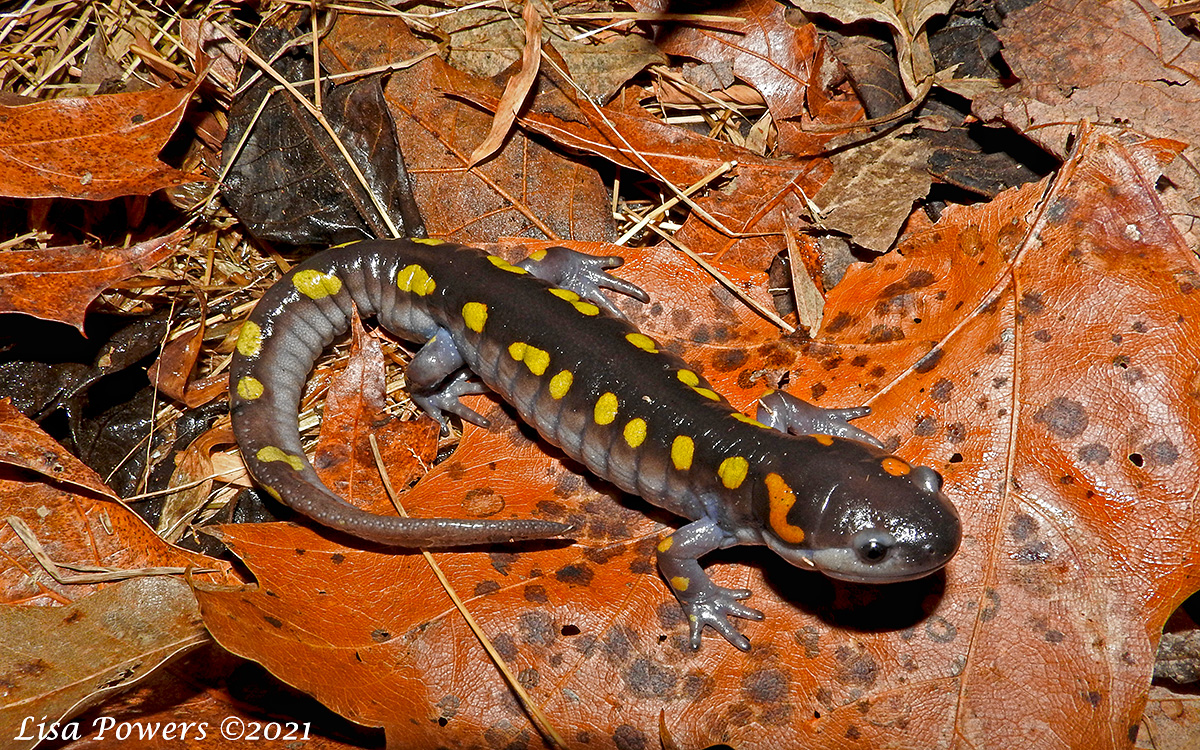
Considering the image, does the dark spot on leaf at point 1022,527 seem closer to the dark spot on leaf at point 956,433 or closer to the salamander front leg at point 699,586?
the dark spot on leaf at point 956,433

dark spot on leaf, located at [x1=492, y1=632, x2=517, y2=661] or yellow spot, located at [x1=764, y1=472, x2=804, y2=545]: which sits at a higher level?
yellow spot, located at [x1=764, y1=472, x2=804, y2=545]

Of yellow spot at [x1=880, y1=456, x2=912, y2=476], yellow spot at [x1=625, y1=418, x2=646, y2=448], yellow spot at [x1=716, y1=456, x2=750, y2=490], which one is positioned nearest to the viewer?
yellow spot at [x1=880, y1=456, x2=912, y2=476]

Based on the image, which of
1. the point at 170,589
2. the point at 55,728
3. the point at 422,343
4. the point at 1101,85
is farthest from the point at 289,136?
the point at 1101,85

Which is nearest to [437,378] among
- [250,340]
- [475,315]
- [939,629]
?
[475,315]

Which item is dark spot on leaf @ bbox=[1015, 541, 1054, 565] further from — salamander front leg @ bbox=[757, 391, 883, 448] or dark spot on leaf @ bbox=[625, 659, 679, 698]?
dark spot on leaf @ bbox=[625, 659, 679, 698]

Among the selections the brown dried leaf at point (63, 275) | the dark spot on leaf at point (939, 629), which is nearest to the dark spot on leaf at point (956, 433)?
the dark spot on leaf at point (939, 629)

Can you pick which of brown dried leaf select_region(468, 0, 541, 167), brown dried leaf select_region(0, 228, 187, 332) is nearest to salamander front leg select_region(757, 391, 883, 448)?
brown dried leaf select_region(468, 0, 541, 167)
